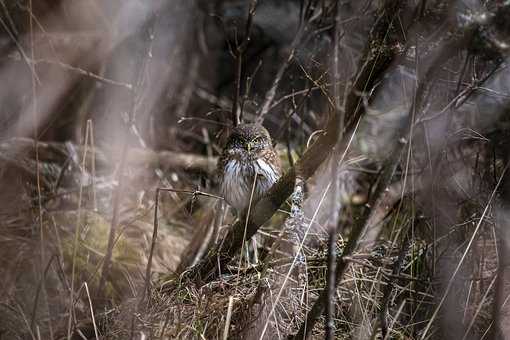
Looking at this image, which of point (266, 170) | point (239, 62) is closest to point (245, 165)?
point (266, 170)

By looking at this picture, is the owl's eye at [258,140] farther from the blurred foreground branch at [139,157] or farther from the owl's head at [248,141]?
the blurred foreground branch at [139,157]

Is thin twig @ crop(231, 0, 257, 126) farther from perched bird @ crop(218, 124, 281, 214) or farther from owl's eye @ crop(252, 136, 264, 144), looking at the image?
owl's eye @ crop(252, 136, 264, 144)

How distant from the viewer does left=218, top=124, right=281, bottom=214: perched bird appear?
13.1ft

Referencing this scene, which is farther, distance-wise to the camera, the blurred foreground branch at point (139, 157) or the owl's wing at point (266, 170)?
the blurred foreground branch at point (139, 157)

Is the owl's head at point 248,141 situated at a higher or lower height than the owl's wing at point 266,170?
higher

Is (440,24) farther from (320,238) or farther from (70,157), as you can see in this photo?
(70,157)

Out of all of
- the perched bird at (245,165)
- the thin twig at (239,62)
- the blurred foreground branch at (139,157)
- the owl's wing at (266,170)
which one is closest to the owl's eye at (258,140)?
the perched bird at (245,165)

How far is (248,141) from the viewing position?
3979mm

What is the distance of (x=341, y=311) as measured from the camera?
127 inches

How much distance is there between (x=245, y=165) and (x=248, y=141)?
0.15 meters

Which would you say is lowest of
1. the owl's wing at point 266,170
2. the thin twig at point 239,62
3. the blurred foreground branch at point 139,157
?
the blurred foreground branch at point 139,157

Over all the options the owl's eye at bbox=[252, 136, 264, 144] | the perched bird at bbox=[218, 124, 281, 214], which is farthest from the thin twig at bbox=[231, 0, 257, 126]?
the owl's eye at bbox=[252, 136, 264, 144]

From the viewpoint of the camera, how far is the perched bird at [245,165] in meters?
3.98

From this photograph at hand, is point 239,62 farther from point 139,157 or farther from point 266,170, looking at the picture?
point 139,157
